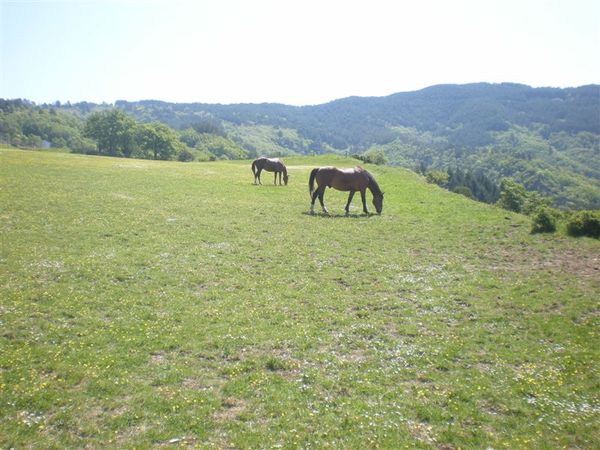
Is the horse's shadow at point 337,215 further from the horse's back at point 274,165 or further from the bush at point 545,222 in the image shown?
the horse's back at point 274,165

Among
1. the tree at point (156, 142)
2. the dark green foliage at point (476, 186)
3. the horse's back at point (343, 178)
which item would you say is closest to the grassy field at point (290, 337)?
the horse's back at point (343, 178)

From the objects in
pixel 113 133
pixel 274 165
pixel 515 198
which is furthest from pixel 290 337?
pixel 113 133

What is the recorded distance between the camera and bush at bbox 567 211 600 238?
23547mm

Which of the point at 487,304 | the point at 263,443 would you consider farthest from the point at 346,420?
the point at 487,304

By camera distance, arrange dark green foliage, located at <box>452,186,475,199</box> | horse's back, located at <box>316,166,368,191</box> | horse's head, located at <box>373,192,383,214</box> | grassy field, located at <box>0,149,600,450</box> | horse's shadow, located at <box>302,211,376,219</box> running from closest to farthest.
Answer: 1. grassy field, located at <box>0,149,600,450</box>
2. horse's shadow, located at <box>302,211,376,219</box>
3. horse's back, located at <box>316,166,368,191</box>
4. horse's head, located at <box>373,192,383,214</box>
5. dark green foliage, located at <box>452,186,475,199</box>

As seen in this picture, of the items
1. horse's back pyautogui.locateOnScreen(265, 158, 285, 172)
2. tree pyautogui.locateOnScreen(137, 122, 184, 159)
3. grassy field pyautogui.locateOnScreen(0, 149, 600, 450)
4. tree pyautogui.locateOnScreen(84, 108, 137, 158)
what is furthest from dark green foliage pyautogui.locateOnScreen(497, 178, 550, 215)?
tree pyautogui.locateOnScreen(84, 108, 137, 158)

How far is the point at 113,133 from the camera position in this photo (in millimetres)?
123125

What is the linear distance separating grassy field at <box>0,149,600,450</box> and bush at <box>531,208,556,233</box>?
1.24m

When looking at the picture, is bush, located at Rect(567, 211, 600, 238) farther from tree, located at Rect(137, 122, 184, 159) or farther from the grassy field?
tree, located at Rect(137, 122, 184, 159)

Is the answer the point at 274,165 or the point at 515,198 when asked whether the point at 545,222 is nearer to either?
the point at 274,165

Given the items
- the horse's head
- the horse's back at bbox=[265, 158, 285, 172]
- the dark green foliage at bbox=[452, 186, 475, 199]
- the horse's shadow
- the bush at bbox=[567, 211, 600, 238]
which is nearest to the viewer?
the bush at bbox=[567, 211, 600, 238]

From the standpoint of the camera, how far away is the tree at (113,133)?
123250 millimetres

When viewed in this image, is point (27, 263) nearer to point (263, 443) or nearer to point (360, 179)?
point (263, 443)

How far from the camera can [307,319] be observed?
45.4 ft
